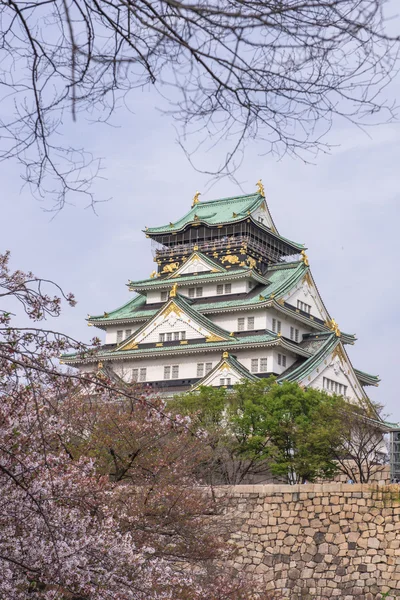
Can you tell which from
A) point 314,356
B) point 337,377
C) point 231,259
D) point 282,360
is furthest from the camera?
point 231,259

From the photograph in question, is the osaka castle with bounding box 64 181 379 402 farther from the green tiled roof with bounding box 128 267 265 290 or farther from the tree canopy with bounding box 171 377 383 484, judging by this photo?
the tree canopy with bounding box 171 377 383 484

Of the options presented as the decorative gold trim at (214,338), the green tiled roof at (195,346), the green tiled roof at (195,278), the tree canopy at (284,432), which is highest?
the green tiled roof at (195,278)

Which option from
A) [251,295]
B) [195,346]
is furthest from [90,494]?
[251,295]

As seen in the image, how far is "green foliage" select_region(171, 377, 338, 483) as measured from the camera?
2961 cm

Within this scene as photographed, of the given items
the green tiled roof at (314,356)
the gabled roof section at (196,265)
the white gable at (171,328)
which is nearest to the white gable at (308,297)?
the green tiled roof at (314,356)

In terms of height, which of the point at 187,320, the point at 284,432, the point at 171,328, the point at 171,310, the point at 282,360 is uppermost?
the point at 171,310

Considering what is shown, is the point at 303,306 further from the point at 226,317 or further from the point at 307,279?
the point at 226,317

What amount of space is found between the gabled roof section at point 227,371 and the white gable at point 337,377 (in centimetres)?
269

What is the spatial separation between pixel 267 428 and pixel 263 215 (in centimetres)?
1913

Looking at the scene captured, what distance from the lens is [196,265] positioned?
147 ft

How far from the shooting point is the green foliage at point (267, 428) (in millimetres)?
29609

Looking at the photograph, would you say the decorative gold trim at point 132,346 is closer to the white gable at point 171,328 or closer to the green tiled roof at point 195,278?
the white gable at point 171,328

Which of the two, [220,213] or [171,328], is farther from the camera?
[220,213]

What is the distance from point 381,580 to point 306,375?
2001 cm
